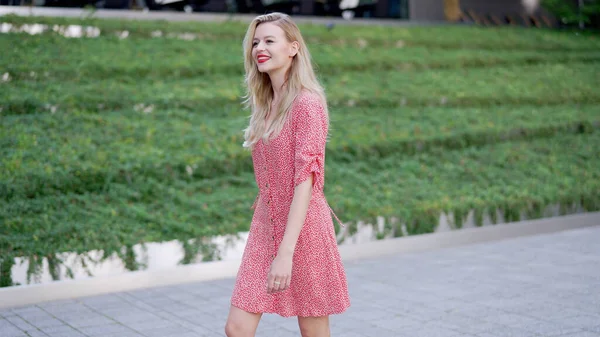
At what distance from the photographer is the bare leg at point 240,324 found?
11.5ft

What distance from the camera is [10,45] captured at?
13.3 meters

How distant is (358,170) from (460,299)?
474 cm

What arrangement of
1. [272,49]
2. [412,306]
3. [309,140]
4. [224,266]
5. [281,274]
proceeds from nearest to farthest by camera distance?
[281,274], [309,140], [272,49], [412,306], [224,266]

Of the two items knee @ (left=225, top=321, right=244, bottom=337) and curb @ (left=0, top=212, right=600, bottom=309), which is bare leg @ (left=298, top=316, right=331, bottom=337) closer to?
knee @ (left=225, top=321, right=244, bottom=337)

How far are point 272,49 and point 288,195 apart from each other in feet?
2.12

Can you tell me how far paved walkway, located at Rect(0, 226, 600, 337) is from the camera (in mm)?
6199

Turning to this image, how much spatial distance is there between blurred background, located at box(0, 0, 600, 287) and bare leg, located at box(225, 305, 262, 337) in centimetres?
399

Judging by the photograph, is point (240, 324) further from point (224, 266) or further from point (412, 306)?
point (224, 266)

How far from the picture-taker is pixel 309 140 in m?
3.48

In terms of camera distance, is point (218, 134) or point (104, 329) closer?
point (104, 329)

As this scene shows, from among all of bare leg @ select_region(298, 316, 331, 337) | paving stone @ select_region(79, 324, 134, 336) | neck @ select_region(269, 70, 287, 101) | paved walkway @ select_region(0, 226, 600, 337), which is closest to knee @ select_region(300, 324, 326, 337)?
bare leg @ select_region(298, 316, 331, 337)

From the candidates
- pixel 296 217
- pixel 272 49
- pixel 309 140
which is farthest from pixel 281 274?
pixel 272 49

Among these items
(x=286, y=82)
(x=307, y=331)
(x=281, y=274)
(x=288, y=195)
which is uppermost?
(x=286, y=82)

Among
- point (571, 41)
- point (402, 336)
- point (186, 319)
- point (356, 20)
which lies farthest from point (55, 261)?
point (571, 41)
